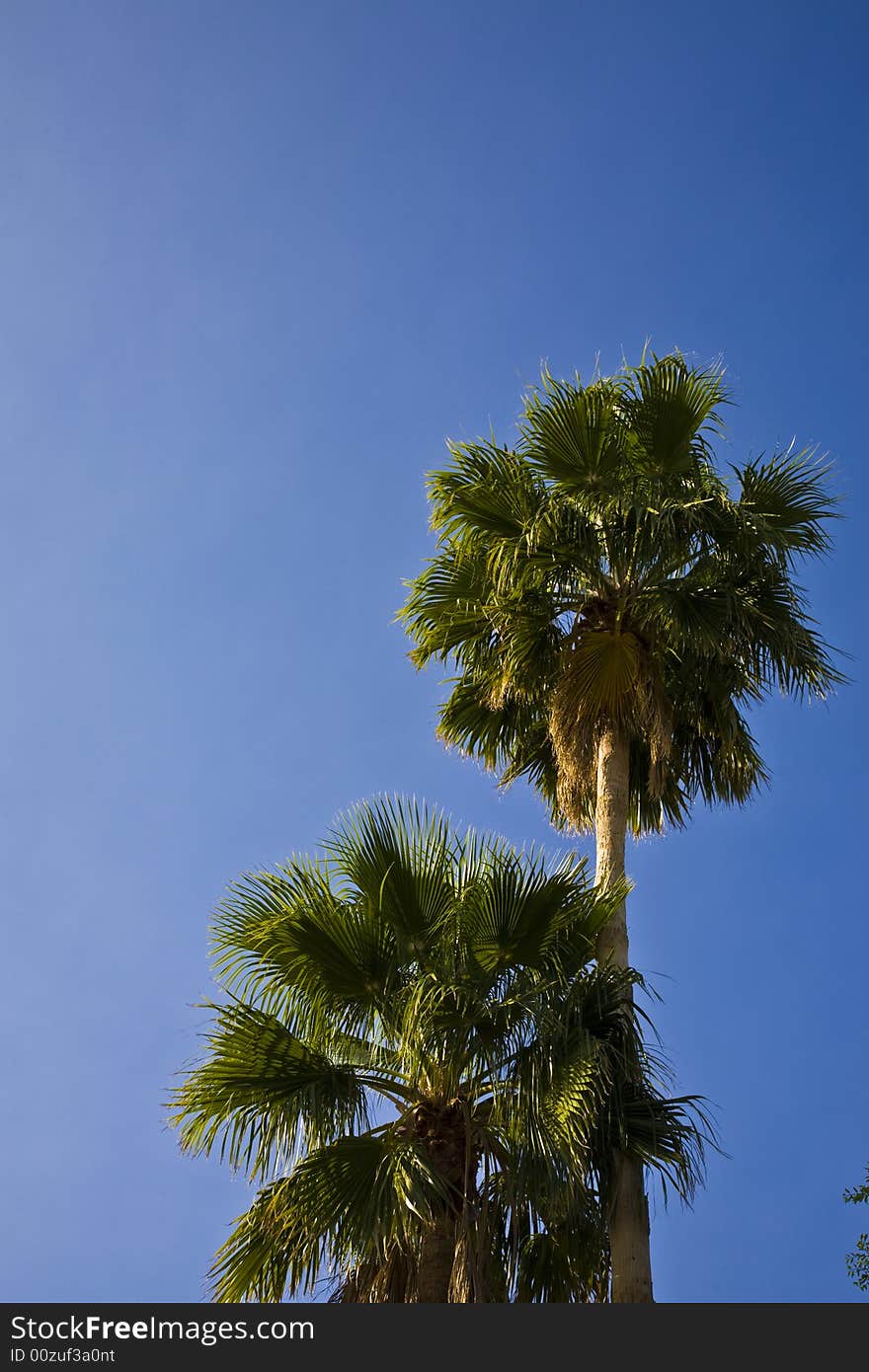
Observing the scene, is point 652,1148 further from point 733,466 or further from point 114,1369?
point 733,466

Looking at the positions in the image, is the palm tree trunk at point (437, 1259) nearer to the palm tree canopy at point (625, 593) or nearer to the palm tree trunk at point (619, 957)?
the palm tree trunk at point (619, 957)

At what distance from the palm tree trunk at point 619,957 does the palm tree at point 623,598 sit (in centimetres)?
3

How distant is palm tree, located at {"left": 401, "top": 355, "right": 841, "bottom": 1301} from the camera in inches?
486

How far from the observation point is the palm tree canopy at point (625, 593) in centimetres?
1237

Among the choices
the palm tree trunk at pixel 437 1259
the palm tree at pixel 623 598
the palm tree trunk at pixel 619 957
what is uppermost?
the palm tree at pixel 623 598

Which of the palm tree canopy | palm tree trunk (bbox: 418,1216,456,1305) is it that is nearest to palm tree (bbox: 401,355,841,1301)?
the palm tree canopy

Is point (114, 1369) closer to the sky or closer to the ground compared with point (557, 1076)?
closer to the ground

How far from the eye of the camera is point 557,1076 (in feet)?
30.9

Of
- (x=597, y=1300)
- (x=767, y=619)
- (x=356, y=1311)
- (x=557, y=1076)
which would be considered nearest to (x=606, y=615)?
(x=767, y=619)

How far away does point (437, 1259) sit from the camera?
31.7ft

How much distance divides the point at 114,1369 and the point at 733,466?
9.58 meters

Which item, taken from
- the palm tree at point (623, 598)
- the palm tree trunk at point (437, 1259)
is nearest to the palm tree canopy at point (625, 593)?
the palm tree at point (623, 598)

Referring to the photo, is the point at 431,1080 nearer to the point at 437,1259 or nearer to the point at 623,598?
the point at 437,1259

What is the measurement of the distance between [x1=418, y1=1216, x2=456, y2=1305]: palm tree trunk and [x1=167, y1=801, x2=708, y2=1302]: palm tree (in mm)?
13
